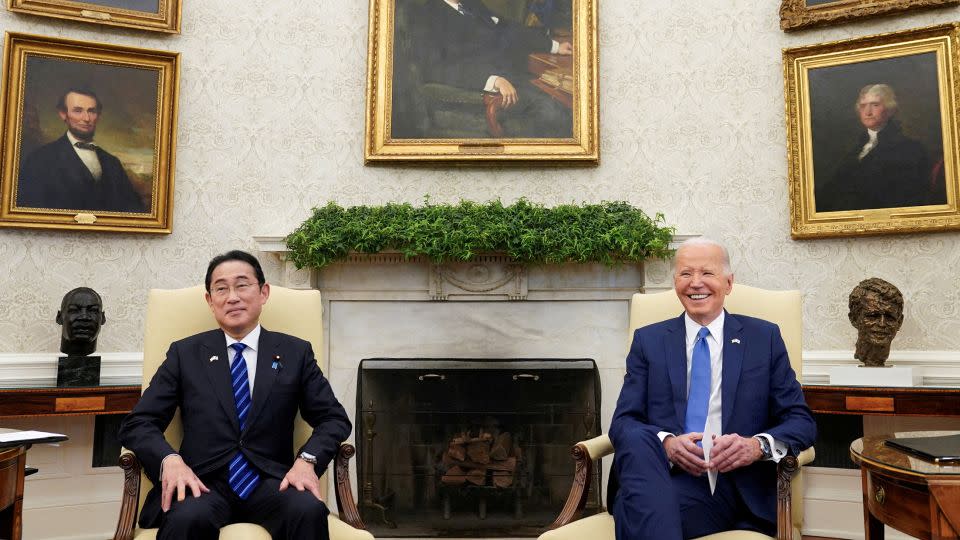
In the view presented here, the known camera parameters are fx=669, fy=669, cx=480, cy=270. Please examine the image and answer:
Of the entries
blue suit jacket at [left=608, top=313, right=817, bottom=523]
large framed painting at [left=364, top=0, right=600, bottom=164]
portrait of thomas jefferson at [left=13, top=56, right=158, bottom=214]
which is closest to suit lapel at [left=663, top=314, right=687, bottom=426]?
blue suit jacket at [left=608, top=313, right=817, bottom=523]

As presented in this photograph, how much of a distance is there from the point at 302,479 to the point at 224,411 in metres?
0.42

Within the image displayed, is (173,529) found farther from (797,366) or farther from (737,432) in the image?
(797,366)

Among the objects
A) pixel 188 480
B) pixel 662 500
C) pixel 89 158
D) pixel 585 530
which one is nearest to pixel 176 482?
pixel 188 480

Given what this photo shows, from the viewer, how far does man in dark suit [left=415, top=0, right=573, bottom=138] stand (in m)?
4.61

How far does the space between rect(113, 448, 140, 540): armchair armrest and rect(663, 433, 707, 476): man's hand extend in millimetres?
1845

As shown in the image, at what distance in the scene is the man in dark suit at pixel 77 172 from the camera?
13.8ft

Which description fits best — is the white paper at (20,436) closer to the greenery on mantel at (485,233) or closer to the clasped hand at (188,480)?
the clasped hand at (188,480)

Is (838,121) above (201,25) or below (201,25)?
below

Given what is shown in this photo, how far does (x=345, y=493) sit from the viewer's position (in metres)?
2.45

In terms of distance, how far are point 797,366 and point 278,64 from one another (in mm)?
3757

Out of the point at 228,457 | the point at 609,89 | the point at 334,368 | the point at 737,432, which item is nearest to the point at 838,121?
the point at 609,89

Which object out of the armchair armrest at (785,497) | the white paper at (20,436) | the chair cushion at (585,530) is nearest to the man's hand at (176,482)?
the white paper at (20,436)

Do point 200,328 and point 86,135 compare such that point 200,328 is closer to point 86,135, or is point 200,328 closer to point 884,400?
point 86,135

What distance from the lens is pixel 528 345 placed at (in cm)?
445
